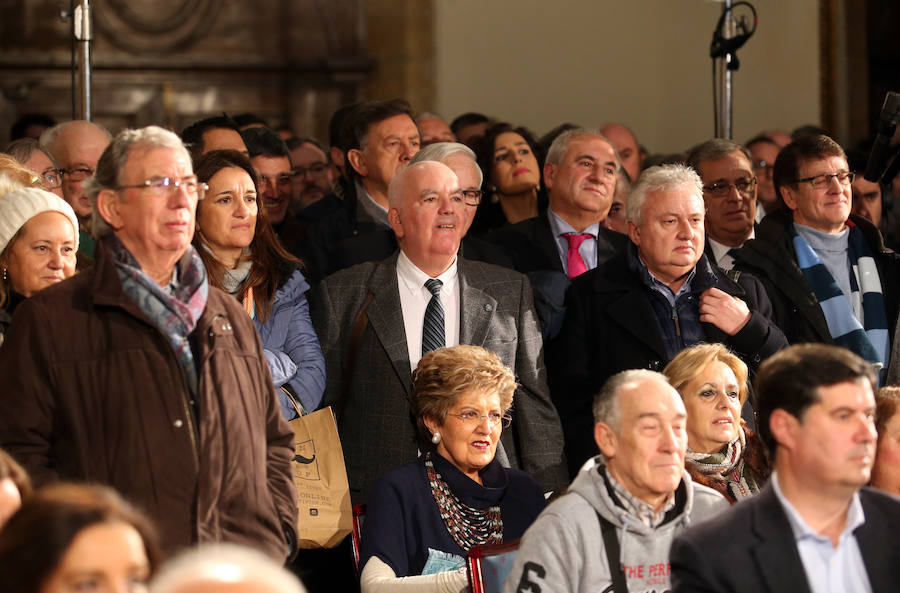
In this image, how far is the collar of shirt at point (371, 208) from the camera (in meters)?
5.41

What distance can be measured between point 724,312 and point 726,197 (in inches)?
42.1

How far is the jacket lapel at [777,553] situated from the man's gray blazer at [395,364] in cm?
145

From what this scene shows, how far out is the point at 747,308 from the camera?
4.54m

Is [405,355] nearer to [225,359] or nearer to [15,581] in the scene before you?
[225,359]

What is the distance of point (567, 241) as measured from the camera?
5.26 metres

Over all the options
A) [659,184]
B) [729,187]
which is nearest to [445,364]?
[659,184]

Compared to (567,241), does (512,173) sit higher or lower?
higher

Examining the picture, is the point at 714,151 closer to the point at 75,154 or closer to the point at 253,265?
the point at 253,265

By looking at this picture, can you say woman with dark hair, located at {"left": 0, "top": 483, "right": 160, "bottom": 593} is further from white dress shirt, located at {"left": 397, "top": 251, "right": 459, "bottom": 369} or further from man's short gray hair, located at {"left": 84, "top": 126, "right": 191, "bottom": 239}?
white dress shirt, located at {"left": 397, "top": 251, "right": 459, "bottom": 369}

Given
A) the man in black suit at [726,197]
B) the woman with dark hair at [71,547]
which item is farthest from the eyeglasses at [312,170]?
the woman with dark hair at [71,547]

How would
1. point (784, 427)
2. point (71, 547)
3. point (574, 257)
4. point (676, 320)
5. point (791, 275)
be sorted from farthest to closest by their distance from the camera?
1. point (574, 257)
2. point (791, 275)
3. point (676, 320)
4. point (784, 427)
5. point (71, 547)

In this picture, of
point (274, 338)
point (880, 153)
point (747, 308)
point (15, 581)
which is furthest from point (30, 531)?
point (880, 153)

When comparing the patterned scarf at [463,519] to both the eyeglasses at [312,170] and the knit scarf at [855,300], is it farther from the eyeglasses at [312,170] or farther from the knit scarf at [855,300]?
the eyeglasses at [312,170]

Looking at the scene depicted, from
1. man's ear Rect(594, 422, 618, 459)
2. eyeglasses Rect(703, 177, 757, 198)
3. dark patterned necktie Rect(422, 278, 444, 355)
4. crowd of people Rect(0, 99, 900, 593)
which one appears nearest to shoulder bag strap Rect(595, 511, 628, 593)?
crowd of people Rect(0, 99, 900, 593)
